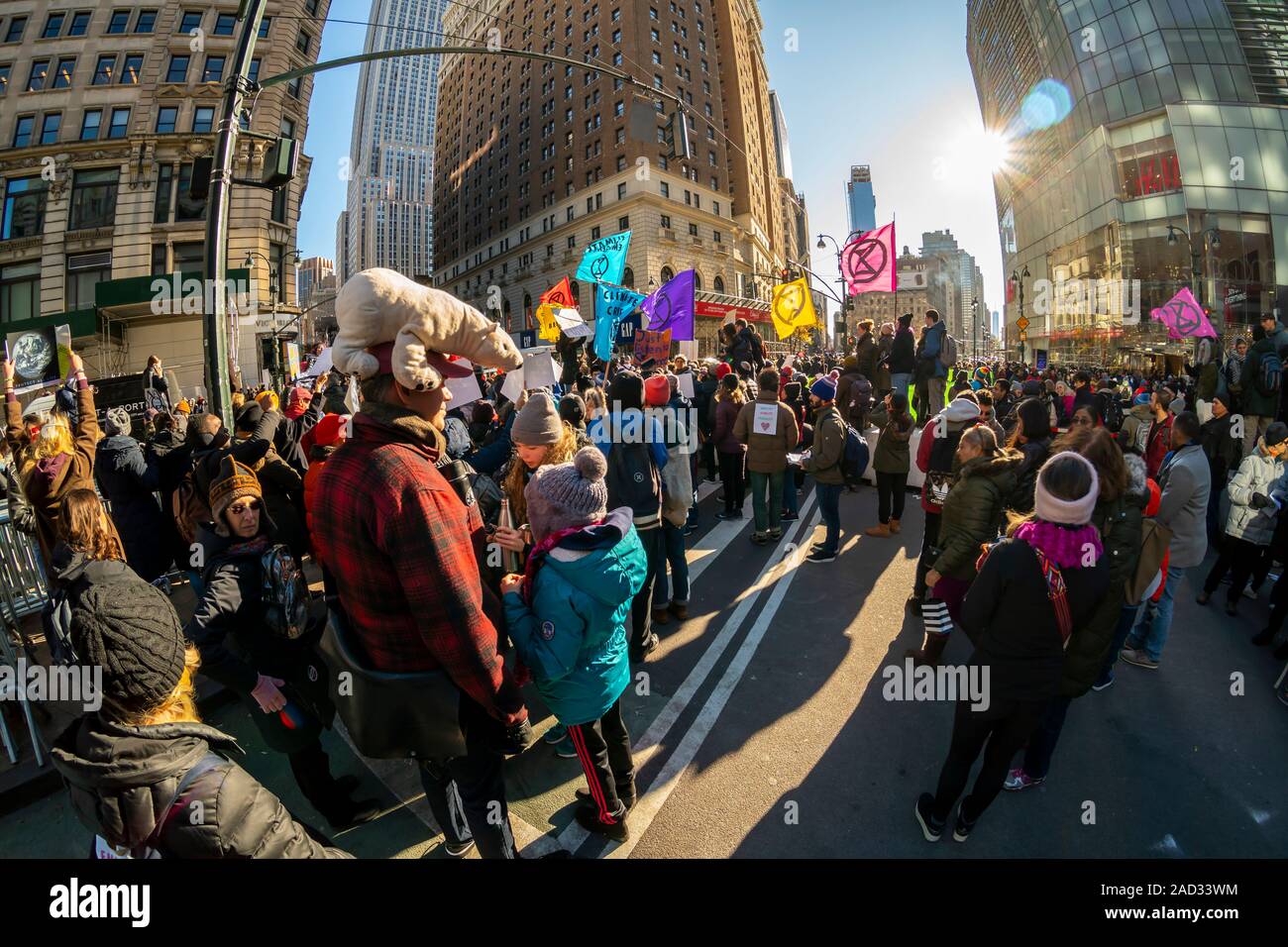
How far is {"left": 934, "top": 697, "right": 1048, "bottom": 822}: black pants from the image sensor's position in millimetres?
2680

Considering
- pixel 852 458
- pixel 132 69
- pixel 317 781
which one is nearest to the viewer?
pixel 317 781

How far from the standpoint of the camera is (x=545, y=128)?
5312cm

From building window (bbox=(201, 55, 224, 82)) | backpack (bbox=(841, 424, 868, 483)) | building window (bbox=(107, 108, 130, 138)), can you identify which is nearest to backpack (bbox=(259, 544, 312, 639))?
backpack (bbox=(841, 424, 868, 483))

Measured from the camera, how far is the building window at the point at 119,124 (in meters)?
26.7

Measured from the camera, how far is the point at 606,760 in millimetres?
2820

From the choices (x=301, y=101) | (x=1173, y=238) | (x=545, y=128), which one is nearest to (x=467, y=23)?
(x=545, y=128)

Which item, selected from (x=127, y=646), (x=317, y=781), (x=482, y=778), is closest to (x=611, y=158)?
(x=317, y=781)

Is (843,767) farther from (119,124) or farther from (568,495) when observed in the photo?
(119,124)

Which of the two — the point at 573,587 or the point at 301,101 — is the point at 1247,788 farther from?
the point at 301,101

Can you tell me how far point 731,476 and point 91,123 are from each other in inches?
1520

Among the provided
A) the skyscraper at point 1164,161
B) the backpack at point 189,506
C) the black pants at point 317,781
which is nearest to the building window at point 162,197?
the backpack at point 189,506

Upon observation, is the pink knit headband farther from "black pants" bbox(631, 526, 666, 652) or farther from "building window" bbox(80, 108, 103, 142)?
"building window" bbox(80, 108, 103, 142)

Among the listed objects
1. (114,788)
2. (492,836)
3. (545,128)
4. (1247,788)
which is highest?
(545,128)
